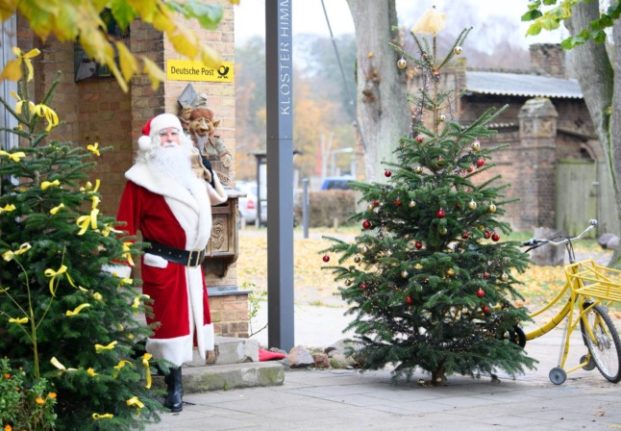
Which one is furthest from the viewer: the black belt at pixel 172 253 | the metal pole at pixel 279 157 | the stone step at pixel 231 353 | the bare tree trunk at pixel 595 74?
the bare tree trunk at pixel 595 74

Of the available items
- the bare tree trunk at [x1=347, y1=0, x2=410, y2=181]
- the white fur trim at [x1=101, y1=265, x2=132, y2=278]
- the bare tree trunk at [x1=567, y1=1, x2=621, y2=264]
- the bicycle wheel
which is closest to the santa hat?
the white fur trim at [x1=101, y1=265, x2=132, y2=278]

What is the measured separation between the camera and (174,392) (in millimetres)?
8242

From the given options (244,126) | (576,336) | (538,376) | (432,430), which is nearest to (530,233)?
(576,336)

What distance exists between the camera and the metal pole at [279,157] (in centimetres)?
1061

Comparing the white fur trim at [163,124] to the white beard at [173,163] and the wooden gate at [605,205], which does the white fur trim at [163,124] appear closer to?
the white beard at [173,163]

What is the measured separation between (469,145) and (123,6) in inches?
241

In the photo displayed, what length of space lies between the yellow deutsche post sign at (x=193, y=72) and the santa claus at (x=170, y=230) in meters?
1.89

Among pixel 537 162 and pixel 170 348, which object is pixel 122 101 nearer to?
pixel 170 348

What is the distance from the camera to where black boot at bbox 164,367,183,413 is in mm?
8234

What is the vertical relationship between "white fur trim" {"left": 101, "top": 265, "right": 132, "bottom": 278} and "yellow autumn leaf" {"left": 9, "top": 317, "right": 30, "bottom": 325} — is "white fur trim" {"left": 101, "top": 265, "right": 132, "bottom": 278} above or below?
above

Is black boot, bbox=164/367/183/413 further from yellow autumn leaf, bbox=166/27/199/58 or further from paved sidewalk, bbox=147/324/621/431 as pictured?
yellow autumn leaf, bbox=166/27/199/58

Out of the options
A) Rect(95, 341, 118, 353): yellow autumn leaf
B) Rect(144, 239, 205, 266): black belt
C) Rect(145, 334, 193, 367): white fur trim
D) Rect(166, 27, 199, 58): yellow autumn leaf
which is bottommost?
Rect(145, 334, 193, 367): white fur trim

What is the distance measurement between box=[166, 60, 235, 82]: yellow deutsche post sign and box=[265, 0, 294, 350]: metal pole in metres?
0.48

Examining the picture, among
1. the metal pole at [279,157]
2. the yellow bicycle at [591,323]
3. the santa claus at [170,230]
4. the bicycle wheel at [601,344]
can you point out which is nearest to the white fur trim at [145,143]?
the santa claus at [170,230]
